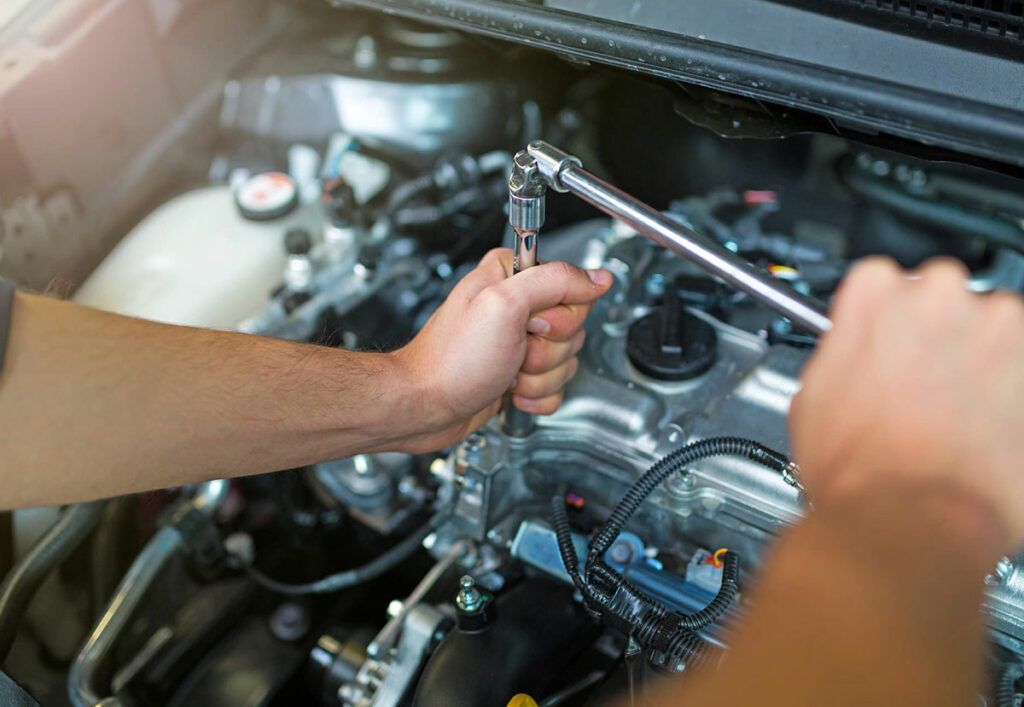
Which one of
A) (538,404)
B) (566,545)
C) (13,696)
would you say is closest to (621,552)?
(566,545)

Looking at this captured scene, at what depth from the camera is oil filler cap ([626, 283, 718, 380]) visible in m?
1.09

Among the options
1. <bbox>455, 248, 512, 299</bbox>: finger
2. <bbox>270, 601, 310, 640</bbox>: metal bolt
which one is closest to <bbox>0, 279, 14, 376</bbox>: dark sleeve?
<bbox>455, 248, 512, 299</bbox>: finger

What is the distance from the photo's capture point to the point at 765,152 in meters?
1.58

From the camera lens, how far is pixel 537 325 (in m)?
0.99

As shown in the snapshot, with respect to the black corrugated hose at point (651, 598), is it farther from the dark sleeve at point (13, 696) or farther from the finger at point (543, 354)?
the dark sleeve at point (13, 696)

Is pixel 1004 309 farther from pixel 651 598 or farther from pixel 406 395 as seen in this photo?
pixel 406 395

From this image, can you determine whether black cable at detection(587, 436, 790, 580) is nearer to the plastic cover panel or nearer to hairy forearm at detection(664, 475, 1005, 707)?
hairy forearm at detection(664, 475, 1005, 707)

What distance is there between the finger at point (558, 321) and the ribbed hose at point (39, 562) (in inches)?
25.8

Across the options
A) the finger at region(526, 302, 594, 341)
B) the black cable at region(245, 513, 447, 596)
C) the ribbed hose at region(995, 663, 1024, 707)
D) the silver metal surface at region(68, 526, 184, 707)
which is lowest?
the black cable at region(245, 513, 447, 596)

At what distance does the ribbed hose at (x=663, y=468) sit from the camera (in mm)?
931

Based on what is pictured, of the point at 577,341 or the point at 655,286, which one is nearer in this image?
the point at 577,341

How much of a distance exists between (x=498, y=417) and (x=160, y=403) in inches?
16.4

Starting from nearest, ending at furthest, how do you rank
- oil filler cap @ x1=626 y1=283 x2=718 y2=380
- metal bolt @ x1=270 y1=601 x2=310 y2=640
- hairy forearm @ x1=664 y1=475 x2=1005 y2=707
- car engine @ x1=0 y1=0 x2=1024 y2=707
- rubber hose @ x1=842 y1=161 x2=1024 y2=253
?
hairy forearm @ x1=664 y1=475 x2=1005 y2=707, car engine @ x1=0 y1=0 x2=1024 y2=707, oil filler cap @ x1=626 y1=283 x2=718 y2=380, metal bolt @ x1=270 y1=601 x2=310 y2=640, rubber hose @ x1=842 y1=161 x2=1024 y2=253

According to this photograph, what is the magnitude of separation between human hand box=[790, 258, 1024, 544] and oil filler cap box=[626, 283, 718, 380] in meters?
0.36
